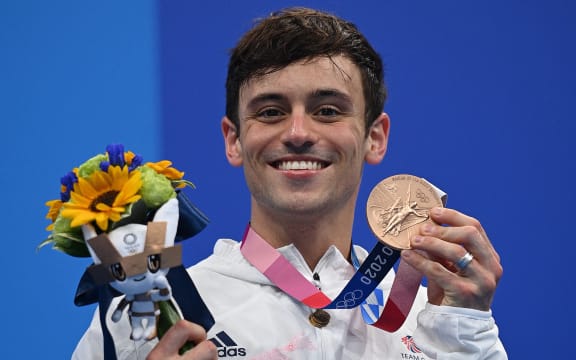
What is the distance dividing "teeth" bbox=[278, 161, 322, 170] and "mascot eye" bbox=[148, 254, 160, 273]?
19.6 inches

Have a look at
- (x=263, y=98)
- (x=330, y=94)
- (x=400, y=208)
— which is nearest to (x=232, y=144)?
(x=263, y=98)

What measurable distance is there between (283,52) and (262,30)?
0.43 feet

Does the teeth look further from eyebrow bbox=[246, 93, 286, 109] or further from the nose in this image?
eyebrow bbox=[246, 93, 286, 109]

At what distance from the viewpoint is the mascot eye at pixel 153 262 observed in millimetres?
1430

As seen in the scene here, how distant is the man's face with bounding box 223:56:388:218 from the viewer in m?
1.85

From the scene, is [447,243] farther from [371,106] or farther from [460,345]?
[371,106]

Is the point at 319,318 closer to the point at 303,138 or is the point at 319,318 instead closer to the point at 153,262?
the point at 303,138

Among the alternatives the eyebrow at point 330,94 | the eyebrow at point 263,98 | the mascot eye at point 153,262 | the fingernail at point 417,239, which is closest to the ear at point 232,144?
the eyebrow at point 263,98

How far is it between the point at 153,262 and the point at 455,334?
Answer: 0.66m

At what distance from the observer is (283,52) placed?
192 cm

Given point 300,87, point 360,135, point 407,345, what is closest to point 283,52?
point 300,87

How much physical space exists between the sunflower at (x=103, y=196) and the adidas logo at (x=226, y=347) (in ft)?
1.55

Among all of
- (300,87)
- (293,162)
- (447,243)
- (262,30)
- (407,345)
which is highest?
(262,30)

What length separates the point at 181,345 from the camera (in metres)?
1.50
